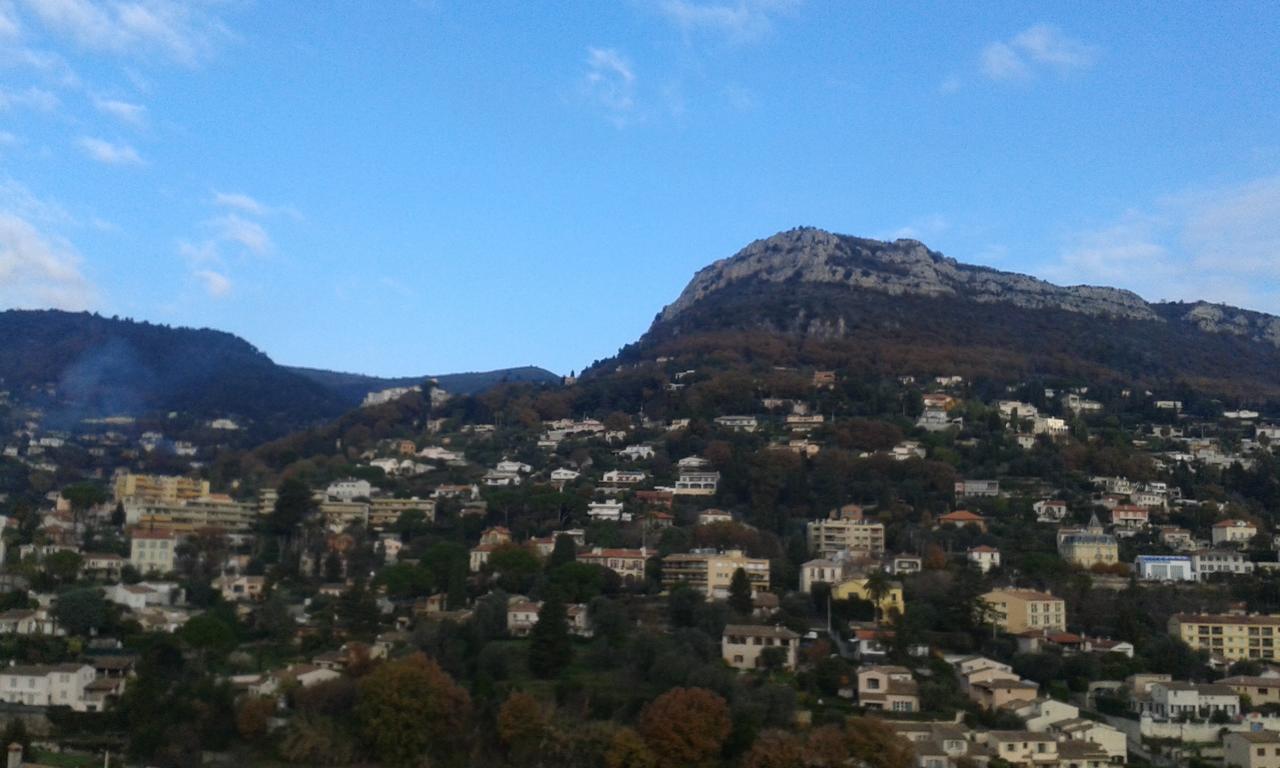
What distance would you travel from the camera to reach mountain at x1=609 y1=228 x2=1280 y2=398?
9038 cm

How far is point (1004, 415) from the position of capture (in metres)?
71.2

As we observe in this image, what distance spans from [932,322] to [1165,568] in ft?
176

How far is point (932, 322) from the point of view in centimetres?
9981

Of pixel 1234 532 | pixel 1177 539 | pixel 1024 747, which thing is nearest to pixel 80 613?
pixel 1024 747

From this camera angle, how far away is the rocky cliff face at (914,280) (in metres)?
111

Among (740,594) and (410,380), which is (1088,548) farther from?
(410,380)

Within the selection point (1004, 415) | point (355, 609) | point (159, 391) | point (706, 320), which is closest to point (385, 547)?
point (355, 609)

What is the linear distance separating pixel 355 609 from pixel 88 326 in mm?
104143

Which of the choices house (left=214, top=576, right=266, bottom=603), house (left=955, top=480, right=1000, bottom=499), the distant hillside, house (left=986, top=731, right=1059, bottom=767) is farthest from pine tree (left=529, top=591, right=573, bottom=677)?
the distant hillside

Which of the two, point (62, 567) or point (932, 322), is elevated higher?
point (932, 322)

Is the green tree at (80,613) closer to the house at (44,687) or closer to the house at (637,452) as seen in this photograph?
the house at (44,687)

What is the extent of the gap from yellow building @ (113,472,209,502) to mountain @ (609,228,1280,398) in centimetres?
3810

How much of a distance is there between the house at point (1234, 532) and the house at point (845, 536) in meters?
13.1

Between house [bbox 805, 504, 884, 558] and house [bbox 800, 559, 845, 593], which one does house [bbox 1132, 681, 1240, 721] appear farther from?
house [bbox 805, 504, 884, 558]
